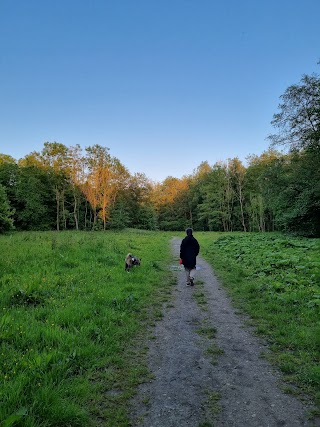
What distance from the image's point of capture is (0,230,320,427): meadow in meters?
3.81

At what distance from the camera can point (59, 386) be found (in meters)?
4.05

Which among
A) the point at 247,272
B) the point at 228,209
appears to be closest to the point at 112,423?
the point at 247,272

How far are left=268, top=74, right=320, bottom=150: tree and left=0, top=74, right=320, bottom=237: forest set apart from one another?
0.09 meters

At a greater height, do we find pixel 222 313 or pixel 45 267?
pixel 45 267

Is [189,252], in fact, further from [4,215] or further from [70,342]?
[4,215]

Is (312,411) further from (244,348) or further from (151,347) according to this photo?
(151,347)

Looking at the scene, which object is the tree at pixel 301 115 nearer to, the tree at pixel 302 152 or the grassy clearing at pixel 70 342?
the tree at pixel 302 152

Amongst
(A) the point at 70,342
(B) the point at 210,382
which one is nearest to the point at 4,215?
(A) the point at 70,342

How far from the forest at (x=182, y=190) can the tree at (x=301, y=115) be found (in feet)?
0.29

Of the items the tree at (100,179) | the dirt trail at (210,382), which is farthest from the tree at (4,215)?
the dirt trail at (210,382)

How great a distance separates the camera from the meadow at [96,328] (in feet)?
12.5

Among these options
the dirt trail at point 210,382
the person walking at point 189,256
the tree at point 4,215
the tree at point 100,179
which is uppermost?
the tree at point 100,179

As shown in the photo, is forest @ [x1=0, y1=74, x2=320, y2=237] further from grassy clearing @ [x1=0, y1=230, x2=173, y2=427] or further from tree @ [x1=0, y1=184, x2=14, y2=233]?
grassy clearing @ [x1=0, y1=230, x2=173, y2=427]

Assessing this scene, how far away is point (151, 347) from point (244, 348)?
188cm
